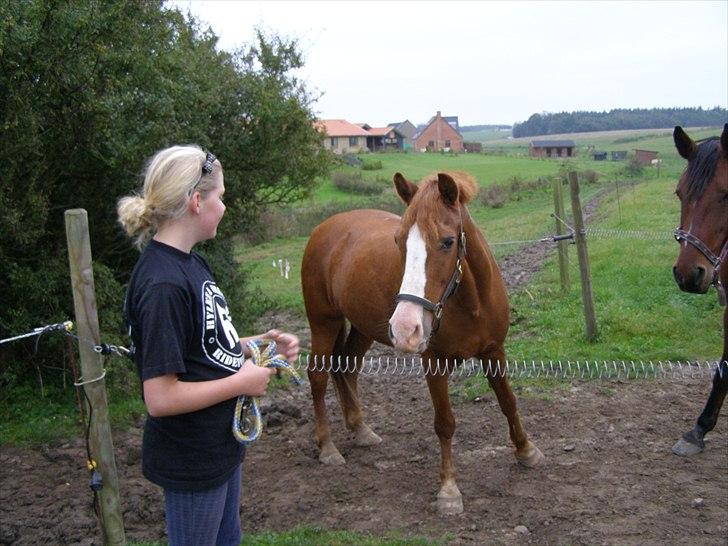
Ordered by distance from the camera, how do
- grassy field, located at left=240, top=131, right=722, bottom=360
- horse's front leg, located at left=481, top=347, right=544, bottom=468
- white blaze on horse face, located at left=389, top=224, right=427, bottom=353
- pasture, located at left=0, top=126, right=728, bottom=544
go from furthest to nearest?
1. grassy field, located at left=240, top=131, right=722, bottom=360
2. horse's front leg, located at left=481, top=347, right=544, bottom=468
3. pasture, located at left=0, top=126, right=728, bottom=544
4. white blaze on horse face, located at left=389, top=224, right=427, bottom=353

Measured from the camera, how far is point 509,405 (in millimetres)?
4844

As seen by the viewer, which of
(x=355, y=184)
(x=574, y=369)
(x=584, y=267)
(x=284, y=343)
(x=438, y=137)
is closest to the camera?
(x=284, y=343)

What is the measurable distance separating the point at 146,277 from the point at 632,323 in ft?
22.7

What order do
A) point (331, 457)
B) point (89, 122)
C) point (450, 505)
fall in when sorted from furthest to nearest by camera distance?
point (89, 122) → point (331, 457) → point (450, 505)

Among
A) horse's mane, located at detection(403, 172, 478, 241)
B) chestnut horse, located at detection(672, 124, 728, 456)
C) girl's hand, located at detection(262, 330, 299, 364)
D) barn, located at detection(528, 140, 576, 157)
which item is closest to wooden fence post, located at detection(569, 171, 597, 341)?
chestnut horse, located at detection(672, 124, 728, 456)

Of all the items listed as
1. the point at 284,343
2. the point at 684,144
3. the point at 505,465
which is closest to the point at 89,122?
the point at 284,343

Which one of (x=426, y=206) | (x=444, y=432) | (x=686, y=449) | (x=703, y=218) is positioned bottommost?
(x=686, y=449)

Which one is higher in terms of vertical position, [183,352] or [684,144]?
[684,144]

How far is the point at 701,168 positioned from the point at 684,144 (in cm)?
31

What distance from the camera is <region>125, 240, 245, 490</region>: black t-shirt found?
7.06 feet

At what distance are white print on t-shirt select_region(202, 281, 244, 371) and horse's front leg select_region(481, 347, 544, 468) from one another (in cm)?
263

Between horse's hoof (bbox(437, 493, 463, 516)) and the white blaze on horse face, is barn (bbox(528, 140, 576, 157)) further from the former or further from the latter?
the white blaze on horse face

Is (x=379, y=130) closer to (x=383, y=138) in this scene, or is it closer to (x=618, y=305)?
(x=383, y=138)

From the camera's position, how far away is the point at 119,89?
20.8 feet
